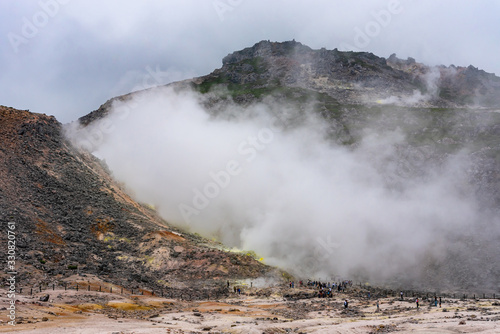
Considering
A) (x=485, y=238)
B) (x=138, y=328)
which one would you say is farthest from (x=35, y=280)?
(x=485, y=238)

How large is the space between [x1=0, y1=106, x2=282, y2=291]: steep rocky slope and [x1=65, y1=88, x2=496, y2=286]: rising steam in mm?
22393

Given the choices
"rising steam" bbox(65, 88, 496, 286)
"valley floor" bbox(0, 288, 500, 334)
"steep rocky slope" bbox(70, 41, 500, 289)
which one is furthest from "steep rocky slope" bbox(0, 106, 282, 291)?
"steep rocky slope" bbox(70, 41, 500, 289)

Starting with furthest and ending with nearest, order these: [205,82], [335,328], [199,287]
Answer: [205,82]
[199,287]
[335,328]

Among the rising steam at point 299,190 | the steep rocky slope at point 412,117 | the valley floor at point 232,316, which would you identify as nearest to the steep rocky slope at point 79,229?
the valley floor at point 232,316

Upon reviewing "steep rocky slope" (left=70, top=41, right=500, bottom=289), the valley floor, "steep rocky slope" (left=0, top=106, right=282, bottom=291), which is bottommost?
the valley floor

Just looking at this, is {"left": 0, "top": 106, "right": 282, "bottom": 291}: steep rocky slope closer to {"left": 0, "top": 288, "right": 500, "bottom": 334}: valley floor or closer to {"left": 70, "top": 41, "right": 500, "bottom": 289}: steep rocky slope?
→ {"left": 0, "top": 288, "right": 500, "bottom": 334}: valley floor

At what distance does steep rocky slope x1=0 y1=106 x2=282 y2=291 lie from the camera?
6066 cm

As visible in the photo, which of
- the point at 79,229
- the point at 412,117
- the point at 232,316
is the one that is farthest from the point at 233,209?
the point at 412,117

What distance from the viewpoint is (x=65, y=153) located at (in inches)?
3361

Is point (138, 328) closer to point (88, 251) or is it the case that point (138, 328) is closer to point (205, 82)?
point (88, 251)

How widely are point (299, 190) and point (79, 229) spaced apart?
2365 inches

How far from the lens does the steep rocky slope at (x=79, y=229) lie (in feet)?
199

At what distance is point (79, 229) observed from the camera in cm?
7012

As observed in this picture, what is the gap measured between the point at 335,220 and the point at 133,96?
339 feet
